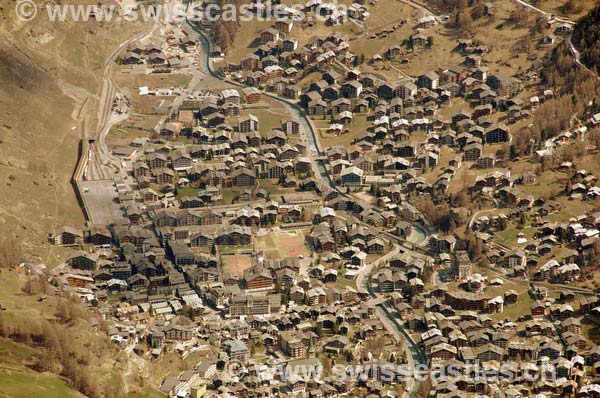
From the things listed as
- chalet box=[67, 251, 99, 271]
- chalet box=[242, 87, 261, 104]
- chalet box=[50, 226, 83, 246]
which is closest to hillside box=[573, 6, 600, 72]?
chalet box=[242, 87, 261, 104]

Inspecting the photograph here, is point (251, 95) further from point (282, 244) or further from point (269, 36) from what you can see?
point (282, 244)

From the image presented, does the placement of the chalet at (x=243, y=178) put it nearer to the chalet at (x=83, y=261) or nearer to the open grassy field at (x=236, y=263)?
the open grassy field at (x=236, y=263)

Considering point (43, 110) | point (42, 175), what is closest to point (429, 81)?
point (43, 110)

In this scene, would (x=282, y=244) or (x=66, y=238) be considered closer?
Answer: (x=66, y=238)

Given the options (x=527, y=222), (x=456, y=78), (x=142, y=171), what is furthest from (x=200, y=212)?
(x=456, y=78)

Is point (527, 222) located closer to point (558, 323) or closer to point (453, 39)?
point (558, 323)

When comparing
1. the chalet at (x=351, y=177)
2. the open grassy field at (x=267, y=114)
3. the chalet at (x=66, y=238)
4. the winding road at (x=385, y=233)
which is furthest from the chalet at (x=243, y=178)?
the chalet at (x=66, y=238)
